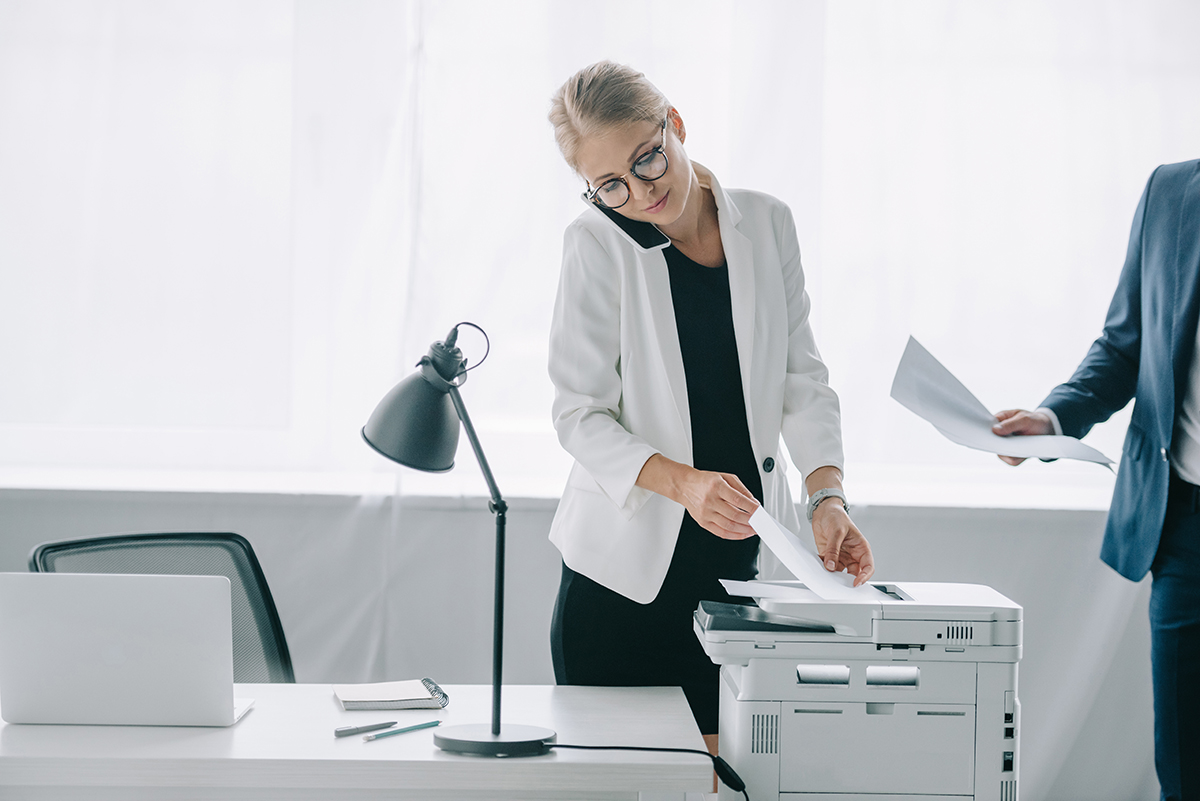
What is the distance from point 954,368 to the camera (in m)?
2.65

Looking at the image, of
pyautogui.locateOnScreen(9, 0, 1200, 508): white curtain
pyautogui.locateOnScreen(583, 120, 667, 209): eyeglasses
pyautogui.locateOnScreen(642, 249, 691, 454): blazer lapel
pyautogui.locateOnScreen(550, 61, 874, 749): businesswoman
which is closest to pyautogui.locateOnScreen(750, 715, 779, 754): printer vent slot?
pyautogui.locateOnScreen(550, 61, 874, 749): businesswoman

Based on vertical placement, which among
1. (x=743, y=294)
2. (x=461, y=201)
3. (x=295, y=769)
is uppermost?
(x=461, y=201)

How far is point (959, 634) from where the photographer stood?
119cm

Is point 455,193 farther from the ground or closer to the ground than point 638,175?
farther from the ground

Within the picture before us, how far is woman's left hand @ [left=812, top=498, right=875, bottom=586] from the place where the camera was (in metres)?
1.42

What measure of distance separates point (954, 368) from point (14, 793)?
236cm

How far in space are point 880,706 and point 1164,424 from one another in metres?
0.96

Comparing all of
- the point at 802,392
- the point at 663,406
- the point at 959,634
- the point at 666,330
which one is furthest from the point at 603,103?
the point at 959,634

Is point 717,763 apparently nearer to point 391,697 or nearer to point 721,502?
point 721,502

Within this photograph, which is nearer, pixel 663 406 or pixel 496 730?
pixel 496 730

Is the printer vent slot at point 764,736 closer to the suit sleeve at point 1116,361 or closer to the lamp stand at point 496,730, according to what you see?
the lamp stand at point 496,730

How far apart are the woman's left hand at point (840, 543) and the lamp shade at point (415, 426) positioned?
604 mm

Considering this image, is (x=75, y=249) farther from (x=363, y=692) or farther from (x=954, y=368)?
(x=954, y=368)

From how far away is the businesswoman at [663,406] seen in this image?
1510mm
